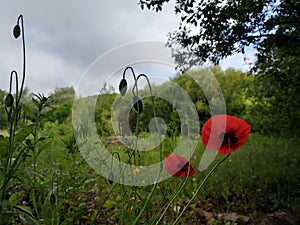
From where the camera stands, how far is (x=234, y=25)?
1.64 m

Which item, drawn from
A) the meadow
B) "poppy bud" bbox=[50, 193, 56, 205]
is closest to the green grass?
the meadow

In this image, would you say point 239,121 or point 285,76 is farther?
point 285,76

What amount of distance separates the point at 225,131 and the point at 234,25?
4.14 ft

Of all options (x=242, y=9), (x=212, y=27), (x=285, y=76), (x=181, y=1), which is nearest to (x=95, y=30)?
(x=181, y=1)

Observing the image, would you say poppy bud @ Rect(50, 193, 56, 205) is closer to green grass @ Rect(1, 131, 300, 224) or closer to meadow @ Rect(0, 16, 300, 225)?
meadow @ Rect(0, 16, 300, 225)

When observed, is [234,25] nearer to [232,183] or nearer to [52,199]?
[232,183]

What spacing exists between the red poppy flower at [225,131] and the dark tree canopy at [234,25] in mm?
1174

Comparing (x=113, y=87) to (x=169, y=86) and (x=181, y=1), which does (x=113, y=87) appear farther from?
(x=181, y=1)

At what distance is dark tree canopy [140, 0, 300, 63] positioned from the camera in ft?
5.27

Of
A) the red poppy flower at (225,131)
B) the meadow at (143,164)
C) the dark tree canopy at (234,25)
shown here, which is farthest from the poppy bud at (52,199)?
the dark tree canopy at (234,25)

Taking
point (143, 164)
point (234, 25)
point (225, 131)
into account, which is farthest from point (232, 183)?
point (225, 131)

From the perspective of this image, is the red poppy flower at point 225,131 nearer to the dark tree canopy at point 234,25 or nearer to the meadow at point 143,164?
the meadow at point 143,164

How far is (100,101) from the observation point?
110 cm

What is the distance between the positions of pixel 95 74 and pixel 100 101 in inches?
8.2
